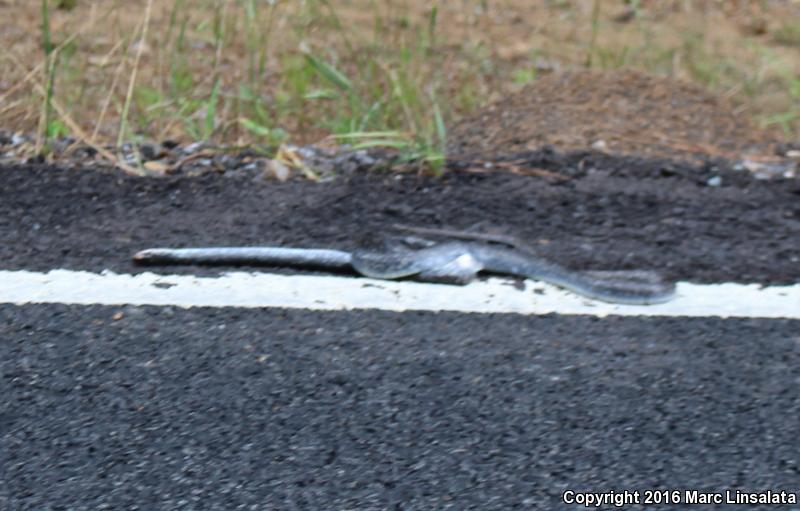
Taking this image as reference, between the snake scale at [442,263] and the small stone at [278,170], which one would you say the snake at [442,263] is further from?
the small stone at [278,170]

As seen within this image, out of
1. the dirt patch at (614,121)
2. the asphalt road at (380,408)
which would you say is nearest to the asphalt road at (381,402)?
the asphalt road at (380,408)

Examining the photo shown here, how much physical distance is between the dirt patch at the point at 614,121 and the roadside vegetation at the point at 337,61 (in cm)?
23

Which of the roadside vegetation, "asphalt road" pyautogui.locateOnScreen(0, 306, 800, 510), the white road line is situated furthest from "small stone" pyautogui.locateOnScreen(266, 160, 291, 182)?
"asphalt road" pyautogui.locateOnScreen(0, 306, 800, 510)

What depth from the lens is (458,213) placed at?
331cm

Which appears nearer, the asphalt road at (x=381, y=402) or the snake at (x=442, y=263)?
the asphalt road at (x=381, y=402)

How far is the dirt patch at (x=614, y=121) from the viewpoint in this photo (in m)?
3.97

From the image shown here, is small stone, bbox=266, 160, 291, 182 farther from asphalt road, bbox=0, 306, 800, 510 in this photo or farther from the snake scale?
asphalt road, bbox=0, 306, 800, 510

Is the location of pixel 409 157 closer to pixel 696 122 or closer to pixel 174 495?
pixel 696 122

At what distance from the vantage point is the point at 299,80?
477 centimetres

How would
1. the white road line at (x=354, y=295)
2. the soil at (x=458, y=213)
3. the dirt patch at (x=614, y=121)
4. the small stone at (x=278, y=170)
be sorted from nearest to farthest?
the white road line at (x=354, y=295)
the soil at (x=458, y=213)
the small stone at (x=278, y=170)
the dirt patch at (x=614, y=121)

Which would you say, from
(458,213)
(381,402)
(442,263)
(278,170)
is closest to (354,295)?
(442,263)

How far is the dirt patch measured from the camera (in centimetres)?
397

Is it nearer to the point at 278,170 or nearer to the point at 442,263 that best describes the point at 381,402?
the point at 442,263

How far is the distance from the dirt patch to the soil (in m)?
0.22
